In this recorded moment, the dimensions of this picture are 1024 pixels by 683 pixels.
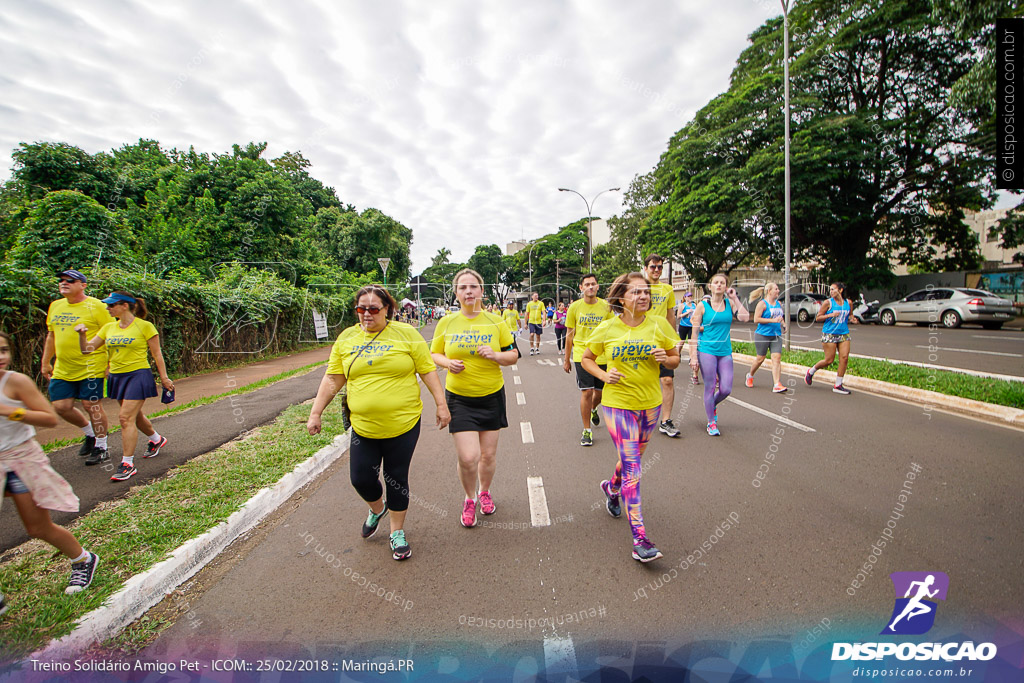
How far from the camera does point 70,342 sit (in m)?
4.89

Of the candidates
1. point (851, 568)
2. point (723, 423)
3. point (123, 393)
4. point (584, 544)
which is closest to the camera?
point (851, 568)

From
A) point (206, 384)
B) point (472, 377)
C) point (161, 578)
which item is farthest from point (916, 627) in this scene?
point (206, 384)

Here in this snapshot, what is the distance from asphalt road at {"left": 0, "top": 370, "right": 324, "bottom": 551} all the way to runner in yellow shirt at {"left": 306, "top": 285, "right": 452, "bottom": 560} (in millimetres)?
2558

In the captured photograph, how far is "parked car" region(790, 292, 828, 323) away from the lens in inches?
1012

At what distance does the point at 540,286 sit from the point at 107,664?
68.4m

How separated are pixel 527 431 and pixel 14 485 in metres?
4.85

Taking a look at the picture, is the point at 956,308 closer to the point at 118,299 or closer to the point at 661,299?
the point at 661,299

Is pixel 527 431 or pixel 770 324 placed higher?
pixel 770 324

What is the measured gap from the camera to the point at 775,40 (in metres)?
26.9

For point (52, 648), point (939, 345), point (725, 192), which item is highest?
point (725, 192)

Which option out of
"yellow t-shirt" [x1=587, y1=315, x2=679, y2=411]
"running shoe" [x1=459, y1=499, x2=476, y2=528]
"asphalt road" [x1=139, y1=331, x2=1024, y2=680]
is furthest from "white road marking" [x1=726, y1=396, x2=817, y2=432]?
"running shoe" [x1=459, y1=499, x2=476, y2=528]

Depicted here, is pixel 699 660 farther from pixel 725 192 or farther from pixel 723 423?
pixel 725 192

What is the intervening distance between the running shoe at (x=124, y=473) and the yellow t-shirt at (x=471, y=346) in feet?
11.2

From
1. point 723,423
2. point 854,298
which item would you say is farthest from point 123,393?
point 854,298
